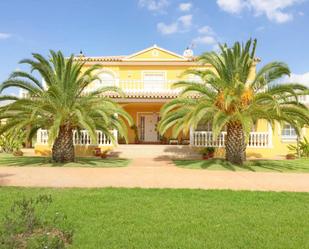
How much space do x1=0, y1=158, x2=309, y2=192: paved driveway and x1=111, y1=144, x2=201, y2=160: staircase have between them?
7.10 m

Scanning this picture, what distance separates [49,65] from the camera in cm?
1719

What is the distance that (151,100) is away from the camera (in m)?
25.5

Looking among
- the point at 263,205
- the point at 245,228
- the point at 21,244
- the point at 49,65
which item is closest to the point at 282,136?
the point at 49,65

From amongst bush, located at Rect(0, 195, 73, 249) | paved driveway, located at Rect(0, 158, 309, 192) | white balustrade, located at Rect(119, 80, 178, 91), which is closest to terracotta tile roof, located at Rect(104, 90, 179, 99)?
white balustrade, located at Rect(119, 80, 178, 91)

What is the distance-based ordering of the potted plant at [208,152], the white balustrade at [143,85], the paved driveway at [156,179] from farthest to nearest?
the white balustrade at [143,85] < the potted plant at [208,152] < the paved driveway at [156,179]

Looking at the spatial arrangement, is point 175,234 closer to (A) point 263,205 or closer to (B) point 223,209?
(B) point 223,209

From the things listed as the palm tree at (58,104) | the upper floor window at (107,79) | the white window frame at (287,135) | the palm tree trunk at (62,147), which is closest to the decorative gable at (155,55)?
the upper floor window at (107,79)

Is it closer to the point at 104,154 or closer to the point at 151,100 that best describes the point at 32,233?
the point at 104,154

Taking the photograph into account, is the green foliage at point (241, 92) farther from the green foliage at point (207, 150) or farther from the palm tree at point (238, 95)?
the green foliage at point (207, 150)

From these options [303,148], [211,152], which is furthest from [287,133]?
[211,152]

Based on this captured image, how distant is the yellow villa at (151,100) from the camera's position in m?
23.9

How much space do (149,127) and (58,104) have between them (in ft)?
44.9

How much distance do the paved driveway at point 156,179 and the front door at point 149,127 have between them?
45.5 ft

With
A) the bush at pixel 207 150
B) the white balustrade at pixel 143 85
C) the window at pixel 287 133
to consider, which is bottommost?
the bush at pixel 207 150
